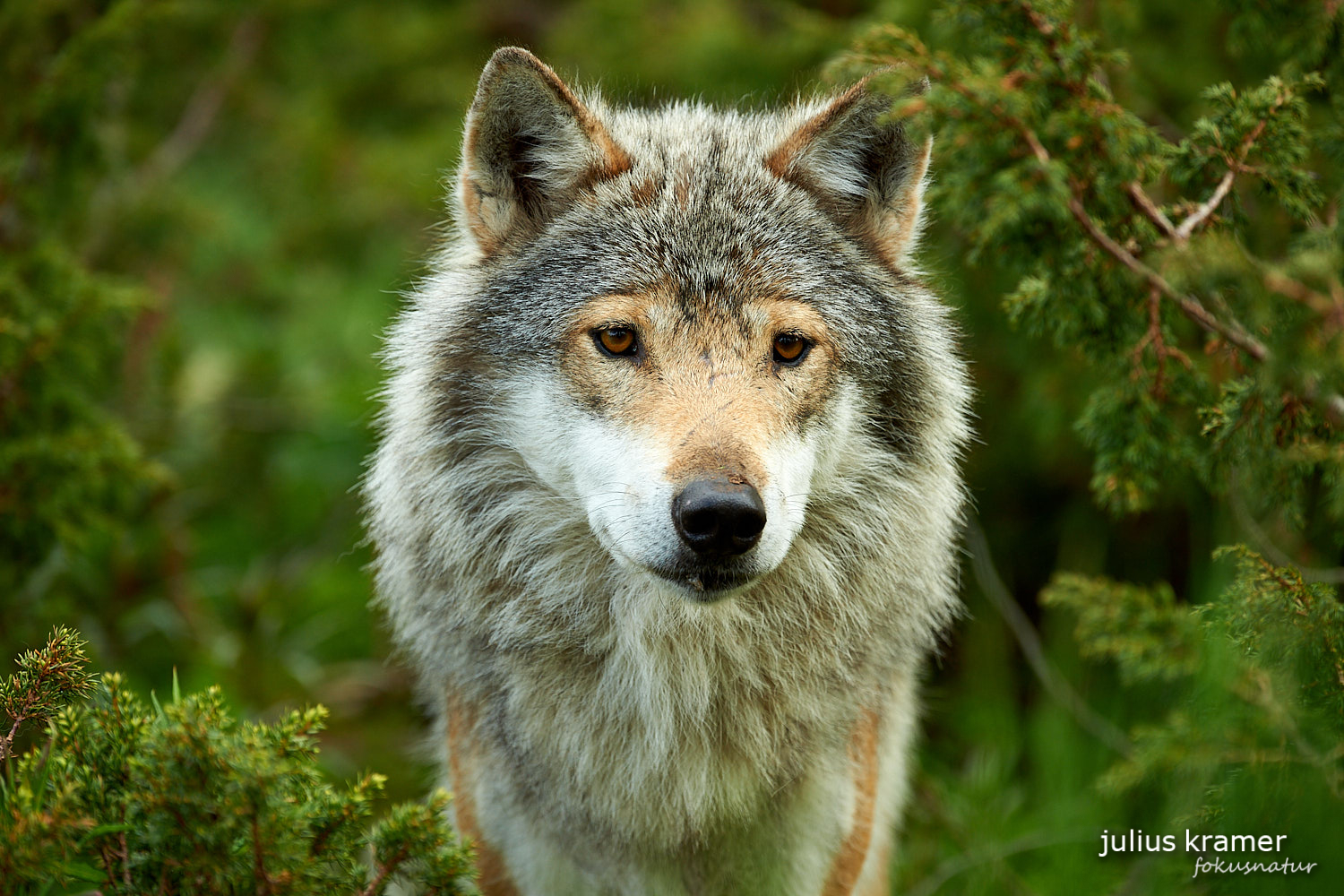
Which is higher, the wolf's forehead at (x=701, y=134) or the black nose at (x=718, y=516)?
the wolf's forehead at (x=701, y=134)

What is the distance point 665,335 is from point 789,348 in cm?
36

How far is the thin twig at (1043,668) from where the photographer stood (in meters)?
5.02

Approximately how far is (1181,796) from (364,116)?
753 centimetres

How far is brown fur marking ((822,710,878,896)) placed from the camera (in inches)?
131

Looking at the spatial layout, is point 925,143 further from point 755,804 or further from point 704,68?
point 704,68

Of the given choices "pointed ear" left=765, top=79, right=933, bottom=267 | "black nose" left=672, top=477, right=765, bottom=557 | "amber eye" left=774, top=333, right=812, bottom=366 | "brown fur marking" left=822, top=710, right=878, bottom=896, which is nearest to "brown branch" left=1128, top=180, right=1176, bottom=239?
"pointed ear" left=765, top=79, right=933, bottom=267

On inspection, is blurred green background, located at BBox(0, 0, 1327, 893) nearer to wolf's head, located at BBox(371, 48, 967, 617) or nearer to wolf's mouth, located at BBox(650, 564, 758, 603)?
wolf's head, located at BBox(371, 48, 967, 617)

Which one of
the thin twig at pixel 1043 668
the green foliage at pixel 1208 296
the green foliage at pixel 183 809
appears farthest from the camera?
the thin twig at pixel 1043 668

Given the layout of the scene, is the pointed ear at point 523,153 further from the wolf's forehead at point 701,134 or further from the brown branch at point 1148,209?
the brown branch at point 1148,209

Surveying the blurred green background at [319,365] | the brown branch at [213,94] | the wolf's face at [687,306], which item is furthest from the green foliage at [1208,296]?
the brown branch at [213,94]

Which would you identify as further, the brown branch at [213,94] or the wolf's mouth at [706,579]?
the brown branch at [213,94]

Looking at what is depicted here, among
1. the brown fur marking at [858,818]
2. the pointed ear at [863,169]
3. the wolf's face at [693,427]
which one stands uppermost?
the pointed ear at [863,169]

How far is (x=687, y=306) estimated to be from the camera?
9.64 ft

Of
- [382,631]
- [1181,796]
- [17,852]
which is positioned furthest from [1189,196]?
[382,631]
